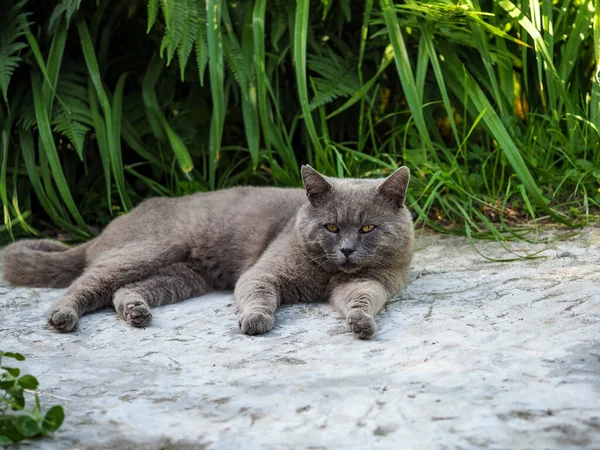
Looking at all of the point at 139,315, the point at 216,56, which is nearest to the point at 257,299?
the point at 139,315

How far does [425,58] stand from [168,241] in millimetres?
1479

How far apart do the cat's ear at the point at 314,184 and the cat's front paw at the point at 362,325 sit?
67cm

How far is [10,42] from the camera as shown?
3.83 metres

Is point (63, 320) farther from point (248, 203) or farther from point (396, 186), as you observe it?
point (396, 186)

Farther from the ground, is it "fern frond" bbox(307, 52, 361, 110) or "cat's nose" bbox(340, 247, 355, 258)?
"fern frond" bbox(307, 52, 361, 110)

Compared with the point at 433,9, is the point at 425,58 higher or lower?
lower

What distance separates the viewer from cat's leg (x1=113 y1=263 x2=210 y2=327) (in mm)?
2727

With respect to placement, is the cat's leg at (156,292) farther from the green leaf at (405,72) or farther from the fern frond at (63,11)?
the fern frond at (63,11)

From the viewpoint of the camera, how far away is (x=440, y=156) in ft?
13.3

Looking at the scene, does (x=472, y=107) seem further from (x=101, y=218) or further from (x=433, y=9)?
(x=101, y=218)

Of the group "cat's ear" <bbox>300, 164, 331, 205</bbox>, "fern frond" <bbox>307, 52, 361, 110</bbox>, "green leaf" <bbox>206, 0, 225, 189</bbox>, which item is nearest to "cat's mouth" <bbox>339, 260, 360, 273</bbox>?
"cat's ear" <bbox>300, 164, 331, 205</bbox>

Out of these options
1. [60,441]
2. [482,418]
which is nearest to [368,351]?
[482,418]

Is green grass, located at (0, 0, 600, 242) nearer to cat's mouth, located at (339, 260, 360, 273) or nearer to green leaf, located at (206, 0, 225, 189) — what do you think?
green leaf, located at (206, 0, 225, 189)

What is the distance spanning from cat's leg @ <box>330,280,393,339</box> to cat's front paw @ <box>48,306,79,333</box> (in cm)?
89
